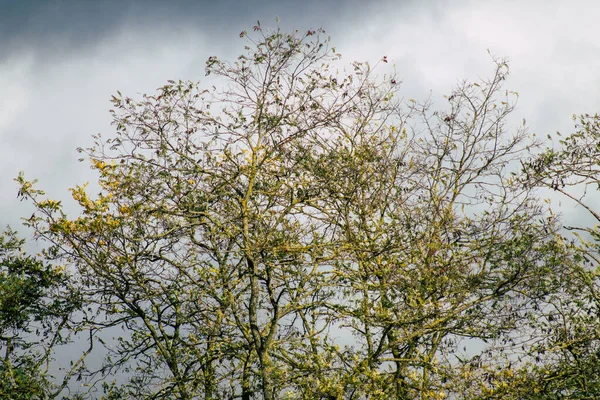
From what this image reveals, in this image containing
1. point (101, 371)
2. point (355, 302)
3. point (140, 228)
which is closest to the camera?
point (355, 302)

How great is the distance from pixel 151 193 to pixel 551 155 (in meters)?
9.01

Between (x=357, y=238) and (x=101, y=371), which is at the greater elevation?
(x=357, y=238)

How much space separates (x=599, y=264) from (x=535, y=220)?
2.28 m

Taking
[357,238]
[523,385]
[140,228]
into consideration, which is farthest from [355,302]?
[140,228]

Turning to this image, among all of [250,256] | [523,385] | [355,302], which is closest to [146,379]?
[250,256]

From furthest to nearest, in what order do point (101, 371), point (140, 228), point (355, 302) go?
point (101, 371) < point (140, 228) < point (355, 302)

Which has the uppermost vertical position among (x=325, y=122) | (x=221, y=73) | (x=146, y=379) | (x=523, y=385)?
(x=221, y=73)

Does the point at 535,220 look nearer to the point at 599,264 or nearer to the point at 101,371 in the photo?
the point at 599,264

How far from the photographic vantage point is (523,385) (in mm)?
12117

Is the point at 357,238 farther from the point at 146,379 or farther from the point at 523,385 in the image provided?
the point at 146,379

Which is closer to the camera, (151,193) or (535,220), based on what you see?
(151,193)

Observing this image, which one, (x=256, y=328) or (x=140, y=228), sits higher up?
(x=140, y=228)

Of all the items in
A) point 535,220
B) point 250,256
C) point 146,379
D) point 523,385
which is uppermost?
point 535,220

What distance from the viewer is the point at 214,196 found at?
517 inches
